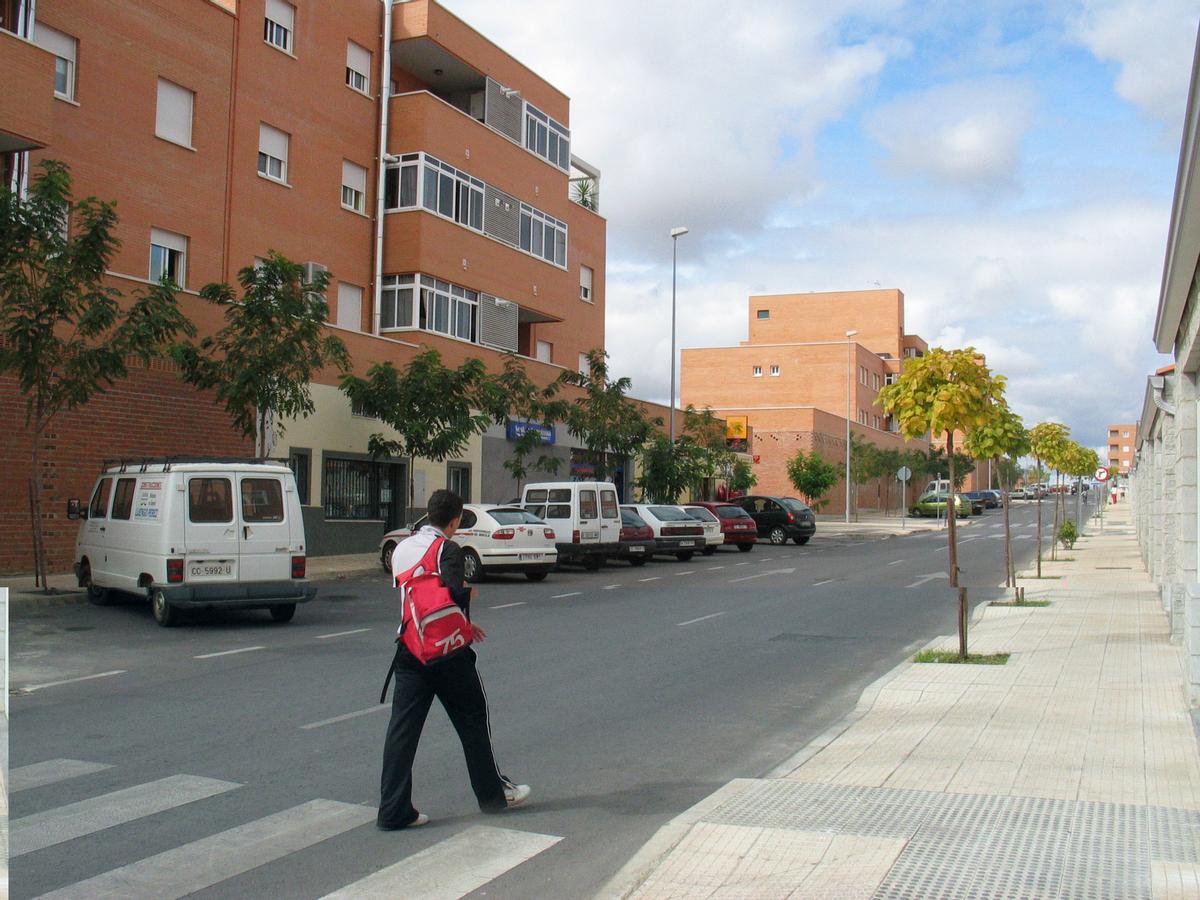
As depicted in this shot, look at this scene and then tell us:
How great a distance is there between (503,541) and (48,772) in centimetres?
1433

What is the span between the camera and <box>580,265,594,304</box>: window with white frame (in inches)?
1561

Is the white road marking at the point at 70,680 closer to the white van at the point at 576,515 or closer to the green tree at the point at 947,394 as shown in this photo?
the green tree at the point at 947,394

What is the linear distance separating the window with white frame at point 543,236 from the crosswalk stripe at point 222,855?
2986 cm

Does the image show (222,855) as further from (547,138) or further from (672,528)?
(547,138)

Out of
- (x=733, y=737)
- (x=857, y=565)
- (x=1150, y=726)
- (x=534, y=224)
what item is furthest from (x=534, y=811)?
(x=534, y=224)

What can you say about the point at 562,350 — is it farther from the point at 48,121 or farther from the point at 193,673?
the point at 193,673

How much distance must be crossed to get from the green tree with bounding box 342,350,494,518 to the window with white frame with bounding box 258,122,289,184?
19.3 feet

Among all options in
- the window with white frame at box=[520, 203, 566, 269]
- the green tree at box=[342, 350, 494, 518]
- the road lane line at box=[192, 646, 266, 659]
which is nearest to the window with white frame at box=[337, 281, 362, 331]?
the green tree at box=[342, 350, 494, 518]

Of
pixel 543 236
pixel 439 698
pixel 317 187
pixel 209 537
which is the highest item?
pixel 543 236

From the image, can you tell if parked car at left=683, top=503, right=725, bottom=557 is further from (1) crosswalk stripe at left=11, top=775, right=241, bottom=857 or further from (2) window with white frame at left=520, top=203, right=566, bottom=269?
(1) crosswalk stripe at left=11, top=775, right=241, bottom=857

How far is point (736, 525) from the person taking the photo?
33.9m

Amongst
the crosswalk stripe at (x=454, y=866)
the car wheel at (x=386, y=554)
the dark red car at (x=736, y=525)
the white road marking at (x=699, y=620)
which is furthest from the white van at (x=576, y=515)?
the crosswalk stripe at (x=454, y=866)

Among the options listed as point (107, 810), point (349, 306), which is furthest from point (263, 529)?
point (349, 306)

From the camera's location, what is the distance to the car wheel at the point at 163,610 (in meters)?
13.9
